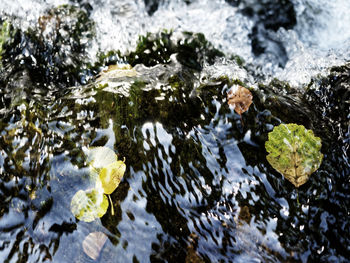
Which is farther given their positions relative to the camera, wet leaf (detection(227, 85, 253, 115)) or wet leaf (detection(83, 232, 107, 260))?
wet leaf (detection(227, 85, 253, 115))

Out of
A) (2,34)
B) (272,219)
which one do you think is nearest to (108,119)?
(272,219)

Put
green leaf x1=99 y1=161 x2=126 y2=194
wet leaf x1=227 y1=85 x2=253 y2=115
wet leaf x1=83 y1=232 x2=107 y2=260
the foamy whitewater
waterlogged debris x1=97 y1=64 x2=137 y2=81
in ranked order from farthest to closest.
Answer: the foamy whitewater < waterlogged debris x1=97 y1=64 x2=137 y2=81 < wet leaf x1=227 y1=85 x2=253 y2=115 < green leaf x1=99 y1=161 x2=126 y2=194 < wet leaf x1=83 y1=232 x2=107 y2=260

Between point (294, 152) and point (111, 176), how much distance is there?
1074 millimetres

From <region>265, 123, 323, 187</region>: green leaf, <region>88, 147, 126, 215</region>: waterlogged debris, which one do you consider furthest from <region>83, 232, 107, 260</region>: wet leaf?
<region>265, 123, 323, 187</region>: green leaf

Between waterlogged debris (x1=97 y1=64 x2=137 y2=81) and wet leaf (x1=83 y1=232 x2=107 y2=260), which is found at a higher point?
waterlogged debris (x1=97 y1=64 x2=137 y2=81)

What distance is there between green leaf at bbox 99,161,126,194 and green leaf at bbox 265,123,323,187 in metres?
0.87

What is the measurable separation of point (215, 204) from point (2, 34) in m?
2.39

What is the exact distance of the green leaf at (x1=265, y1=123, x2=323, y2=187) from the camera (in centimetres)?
186

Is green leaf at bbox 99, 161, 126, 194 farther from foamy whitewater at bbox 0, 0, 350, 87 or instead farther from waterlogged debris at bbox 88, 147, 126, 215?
foamy whitewater at bbox 0, 0, 350, 87

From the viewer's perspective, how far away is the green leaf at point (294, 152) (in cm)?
186

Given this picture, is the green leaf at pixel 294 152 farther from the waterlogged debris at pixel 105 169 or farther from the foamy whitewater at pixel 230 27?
the waterlogged debris at pixel 105 169

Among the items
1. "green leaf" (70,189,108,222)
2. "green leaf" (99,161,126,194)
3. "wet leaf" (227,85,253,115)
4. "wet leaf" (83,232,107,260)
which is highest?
"wet leaf" (227,85,253,115)

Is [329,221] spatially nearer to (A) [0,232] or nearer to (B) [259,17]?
(A) [0,232]

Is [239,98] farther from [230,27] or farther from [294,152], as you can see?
[230,27]
